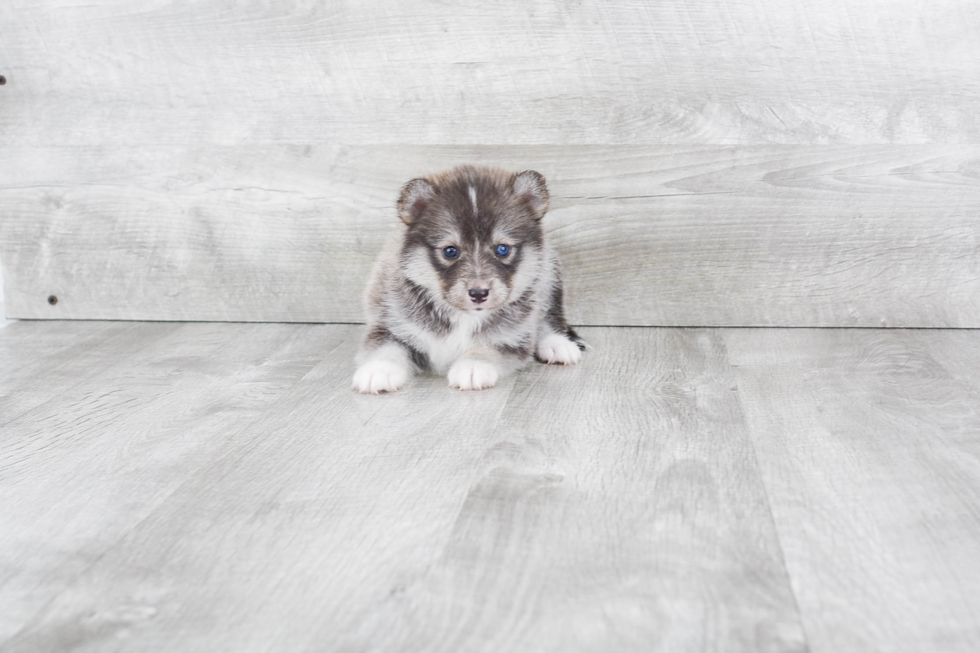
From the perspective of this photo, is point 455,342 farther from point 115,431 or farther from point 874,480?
point 874,480

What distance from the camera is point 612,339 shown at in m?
2.96

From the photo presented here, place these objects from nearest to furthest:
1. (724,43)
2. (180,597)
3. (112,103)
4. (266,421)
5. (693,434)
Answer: (180,597) → (693,434) → (266,421) → (724,43) → (112,103)

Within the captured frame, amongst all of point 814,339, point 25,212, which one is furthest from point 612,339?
point 25,212

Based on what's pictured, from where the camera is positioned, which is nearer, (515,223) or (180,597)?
(180,597)

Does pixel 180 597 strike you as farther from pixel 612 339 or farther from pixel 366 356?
pixel 612 339

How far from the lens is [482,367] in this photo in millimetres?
2428

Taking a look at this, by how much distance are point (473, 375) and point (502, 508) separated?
2.62 feet

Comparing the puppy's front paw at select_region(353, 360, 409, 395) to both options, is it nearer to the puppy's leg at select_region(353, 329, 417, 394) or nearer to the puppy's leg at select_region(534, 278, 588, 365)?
the puppy's leg at select_region(353, 329, 417, 394)

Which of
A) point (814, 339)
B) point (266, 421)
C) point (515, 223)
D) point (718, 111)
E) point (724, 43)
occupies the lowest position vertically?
point (814, 339)

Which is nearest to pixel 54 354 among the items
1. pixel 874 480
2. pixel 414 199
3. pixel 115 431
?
pixel 115 431

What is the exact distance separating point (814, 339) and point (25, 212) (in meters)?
2.69

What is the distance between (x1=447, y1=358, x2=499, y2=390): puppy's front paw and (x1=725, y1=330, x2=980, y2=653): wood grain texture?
0.64 m

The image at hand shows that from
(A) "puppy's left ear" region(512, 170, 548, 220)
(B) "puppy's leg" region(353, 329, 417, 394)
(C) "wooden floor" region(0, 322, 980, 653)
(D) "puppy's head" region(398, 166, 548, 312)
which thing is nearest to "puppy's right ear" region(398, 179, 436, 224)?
(D) "puppy's head" region(398, 166, 548, 312)

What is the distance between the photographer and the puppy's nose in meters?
2.38
